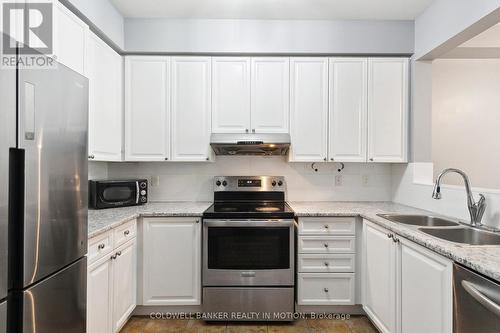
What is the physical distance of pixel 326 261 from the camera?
2.41m

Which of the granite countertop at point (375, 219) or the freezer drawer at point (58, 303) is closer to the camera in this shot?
the freezer drawer at point (58, 303)

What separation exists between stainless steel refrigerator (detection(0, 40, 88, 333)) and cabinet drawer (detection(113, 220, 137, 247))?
1.89 ft

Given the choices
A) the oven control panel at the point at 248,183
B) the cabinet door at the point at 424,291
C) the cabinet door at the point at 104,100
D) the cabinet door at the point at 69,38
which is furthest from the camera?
the oven control panel at the point at 248,183

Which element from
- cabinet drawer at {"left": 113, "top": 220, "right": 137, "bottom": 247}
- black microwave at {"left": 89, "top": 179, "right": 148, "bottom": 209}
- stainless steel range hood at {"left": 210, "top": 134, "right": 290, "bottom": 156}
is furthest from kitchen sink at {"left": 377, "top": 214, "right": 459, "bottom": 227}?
black microwave at {"left": 89, "top": 179, "right": 148, "bottom": 209}

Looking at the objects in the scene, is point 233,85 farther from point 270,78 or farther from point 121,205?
point 121,205

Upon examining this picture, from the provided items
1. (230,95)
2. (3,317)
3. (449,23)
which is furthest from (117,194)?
(449,23)

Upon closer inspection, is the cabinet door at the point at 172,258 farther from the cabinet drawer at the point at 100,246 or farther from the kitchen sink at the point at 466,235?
the kitchen sink at the point at 466,235

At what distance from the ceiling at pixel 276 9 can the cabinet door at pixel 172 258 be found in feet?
5.90

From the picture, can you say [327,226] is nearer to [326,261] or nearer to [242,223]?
[326,261]

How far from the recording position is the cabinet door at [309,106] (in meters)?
2.71

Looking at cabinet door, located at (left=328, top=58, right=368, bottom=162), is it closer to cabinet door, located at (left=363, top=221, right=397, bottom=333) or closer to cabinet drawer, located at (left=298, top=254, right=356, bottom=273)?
cabinet door, located at (left=363, top=221, right=397, bottom=333)

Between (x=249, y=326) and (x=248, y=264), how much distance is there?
49cm

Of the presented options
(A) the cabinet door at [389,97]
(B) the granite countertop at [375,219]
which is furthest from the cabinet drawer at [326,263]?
(A) the cabinet door at [389,97]

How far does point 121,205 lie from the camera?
2.53 metres
